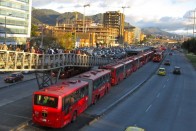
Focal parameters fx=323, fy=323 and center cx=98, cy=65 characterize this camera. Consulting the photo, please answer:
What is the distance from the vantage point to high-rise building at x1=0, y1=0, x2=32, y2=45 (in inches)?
4360

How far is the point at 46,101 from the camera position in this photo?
67.9 ft

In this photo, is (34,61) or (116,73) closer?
(34,61)

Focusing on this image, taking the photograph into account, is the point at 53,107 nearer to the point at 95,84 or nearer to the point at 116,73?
the point at 95,84

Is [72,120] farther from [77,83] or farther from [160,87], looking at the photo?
[160,87]

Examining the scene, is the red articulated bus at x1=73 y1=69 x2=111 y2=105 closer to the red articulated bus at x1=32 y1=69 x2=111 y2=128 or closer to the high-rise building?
the red articulated bus at x1=32 y1=69 x2=111 y2=128

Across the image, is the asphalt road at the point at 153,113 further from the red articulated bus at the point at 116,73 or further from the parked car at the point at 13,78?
the parked car at the point at 13,78

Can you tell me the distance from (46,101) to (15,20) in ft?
341

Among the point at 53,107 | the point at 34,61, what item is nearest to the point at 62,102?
the point at 53,107

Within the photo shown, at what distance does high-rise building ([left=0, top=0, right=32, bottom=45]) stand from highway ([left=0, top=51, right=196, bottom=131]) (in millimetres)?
75357

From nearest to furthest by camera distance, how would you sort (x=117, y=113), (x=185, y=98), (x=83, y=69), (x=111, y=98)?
(x=117, y=113), (x=111, y=98), (x=185, y=98), (x=83, y=69)

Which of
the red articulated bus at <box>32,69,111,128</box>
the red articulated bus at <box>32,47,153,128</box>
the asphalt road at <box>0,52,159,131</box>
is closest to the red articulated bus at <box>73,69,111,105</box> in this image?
the red articulated bus at <box>32,47,153,128</box>

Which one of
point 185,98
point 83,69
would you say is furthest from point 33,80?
point 185,98

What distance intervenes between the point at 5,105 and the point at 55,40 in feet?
218

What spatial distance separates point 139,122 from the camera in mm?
24344
